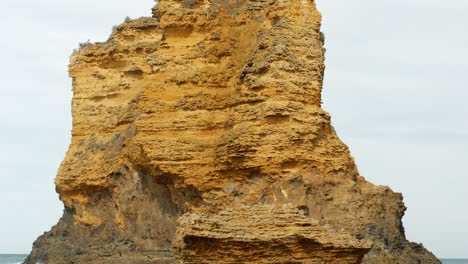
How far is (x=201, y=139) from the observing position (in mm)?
44750

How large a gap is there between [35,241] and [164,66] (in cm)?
1135

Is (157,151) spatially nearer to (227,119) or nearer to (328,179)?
(227,119)

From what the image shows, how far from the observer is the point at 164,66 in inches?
1818

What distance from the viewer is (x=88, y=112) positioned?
169 ft

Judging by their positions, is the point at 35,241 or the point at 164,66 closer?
the point at 164,66

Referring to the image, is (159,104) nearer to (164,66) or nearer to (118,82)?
(164,66)

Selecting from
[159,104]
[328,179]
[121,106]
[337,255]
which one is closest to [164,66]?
[159,104]

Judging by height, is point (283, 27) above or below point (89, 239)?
above

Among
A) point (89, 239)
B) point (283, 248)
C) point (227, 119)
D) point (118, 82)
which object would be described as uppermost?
point (118, 82)

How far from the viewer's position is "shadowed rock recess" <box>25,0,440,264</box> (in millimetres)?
41000

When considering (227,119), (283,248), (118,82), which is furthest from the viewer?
(118,82)

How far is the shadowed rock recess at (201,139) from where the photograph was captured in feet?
135

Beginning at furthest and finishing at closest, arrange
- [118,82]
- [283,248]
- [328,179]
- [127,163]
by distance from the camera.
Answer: [118,82]
[127,163]
[328,179]
[283,248]

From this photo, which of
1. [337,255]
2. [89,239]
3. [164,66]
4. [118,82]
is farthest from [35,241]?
[337,255]
